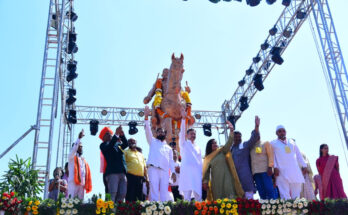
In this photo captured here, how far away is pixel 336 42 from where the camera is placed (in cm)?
1038

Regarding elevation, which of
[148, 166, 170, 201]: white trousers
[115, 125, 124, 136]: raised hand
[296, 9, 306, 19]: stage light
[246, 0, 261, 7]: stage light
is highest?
[296, 9, 306, 19]: stage light

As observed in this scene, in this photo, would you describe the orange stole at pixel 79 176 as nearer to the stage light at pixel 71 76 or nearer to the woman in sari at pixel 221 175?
the woman in sari at pixel 221 175

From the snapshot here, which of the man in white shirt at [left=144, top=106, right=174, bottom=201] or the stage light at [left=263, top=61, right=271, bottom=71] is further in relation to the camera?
the stage light at [left=263, top=61, right=271, bottom=71]

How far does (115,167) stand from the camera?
6.09m

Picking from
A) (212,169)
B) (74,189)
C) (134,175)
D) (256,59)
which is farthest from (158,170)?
(256,59)

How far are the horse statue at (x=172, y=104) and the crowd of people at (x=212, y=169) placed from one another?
3371mm

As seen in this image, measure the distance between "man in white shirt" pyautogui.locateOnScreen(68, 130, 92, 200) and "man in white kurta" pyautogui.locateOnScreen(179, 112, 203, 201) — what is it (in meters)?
1.65

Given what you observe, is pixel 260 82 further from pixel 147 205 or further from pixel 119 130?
pixel 147 205

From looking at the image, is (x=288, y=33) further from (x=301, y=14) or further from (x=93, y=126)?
(x=93, y=126)

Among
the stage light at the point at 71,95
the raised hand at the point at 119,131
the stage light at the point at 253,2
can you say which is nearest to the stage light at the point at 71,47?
the stage light at the point at 71,95

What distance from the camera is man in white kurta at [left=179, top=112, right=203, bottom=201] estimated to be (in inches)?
246

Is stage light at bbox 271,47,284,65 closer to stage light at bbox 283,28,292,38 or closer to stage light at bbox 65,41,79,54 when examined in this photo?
stage light at bbox 283,28,292,38

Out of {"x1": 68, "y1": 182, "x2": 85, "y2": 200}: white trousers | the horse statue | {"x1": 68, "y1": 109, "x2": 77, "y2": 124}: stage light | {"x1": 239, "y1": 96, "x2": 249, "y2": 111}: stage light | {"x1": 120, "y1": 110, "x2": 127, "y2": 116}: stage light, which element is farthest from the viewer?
{"x1": 120, "y1": 110, "x2": 127, "y2": 116}: stage light

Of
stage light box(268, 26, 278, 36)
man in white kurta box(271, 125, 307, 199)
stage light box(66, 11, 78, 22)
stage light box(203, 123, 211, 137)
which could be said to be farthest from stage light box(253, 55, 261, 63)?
man in white kurta box(271, 125, 307, 199)
